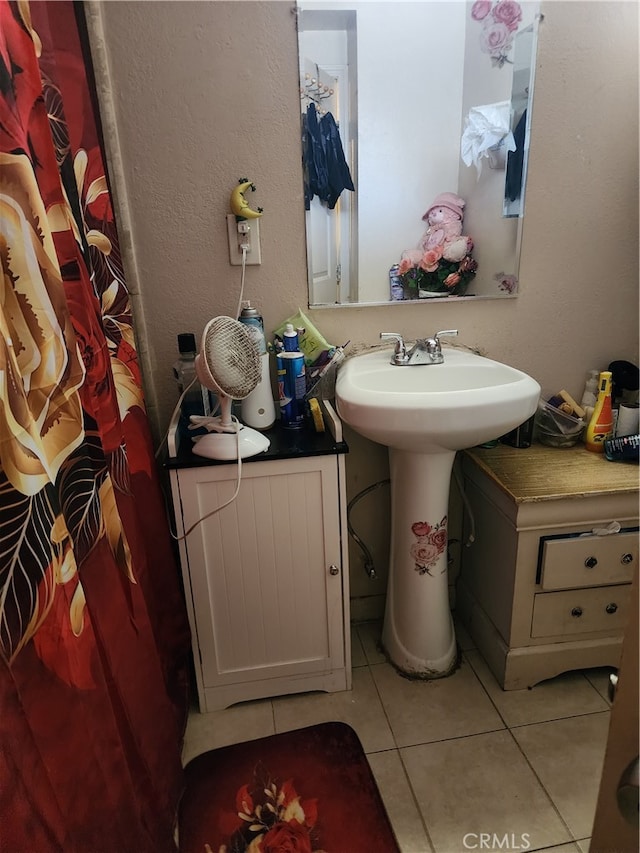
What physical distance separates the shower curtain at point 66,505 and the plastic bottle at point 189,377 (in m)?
0.19

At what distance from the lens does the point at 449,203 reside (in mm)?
1399

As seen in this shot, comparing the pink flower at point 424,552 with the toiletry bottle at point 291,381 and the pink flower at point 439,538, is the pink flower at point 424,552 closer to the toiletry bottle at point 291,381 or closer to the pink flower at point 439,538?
the pink flower at point 439,538

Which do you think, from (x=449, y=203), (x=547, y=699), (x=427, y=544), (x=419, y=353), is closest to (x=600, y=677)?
(x=547, y=699)

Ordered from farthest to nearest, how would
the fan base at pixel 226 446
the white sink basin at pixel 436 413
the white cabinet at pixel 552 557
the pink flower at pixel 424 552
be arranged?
the pink flower at pixel 424 552 < the white cabinet at pixel 552 557 < the fan base at pixel 226 446 < the white sink basin at pixel 436 413

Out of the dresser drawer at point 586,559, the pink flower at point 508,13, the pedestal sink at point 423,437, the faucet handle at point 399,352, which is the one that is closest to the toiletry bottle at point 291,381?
the pedestal sink at point 423,437

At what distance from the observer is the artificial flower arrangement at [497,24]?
1.29m

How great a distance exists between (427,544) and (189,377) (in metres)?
0.76

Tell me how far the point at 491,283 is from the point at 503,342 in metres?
0.18

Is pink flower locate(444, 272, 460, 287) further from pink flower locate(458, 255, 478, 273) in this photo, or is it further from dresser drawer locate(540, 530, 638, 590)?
dresser drawer locate(540, 530, 638, 590)

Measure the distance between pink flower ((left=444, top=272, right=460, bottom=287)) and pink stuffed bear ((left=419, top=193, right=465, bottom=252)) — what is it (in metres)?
0.08

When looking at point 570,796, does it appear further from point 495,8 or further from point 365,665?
point 495,8

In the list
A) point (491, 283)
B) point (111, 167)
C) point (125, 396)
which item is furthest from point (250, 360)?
point (491, 283)

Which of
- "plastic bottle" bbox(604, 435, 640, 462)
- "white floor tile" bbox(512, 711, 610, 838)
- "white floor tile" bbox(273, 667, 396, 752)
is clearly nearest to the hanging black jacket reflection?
"plastic bottle" bbox(604, 435, 640, 462)

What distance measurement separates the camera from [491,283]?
1.47 meters
